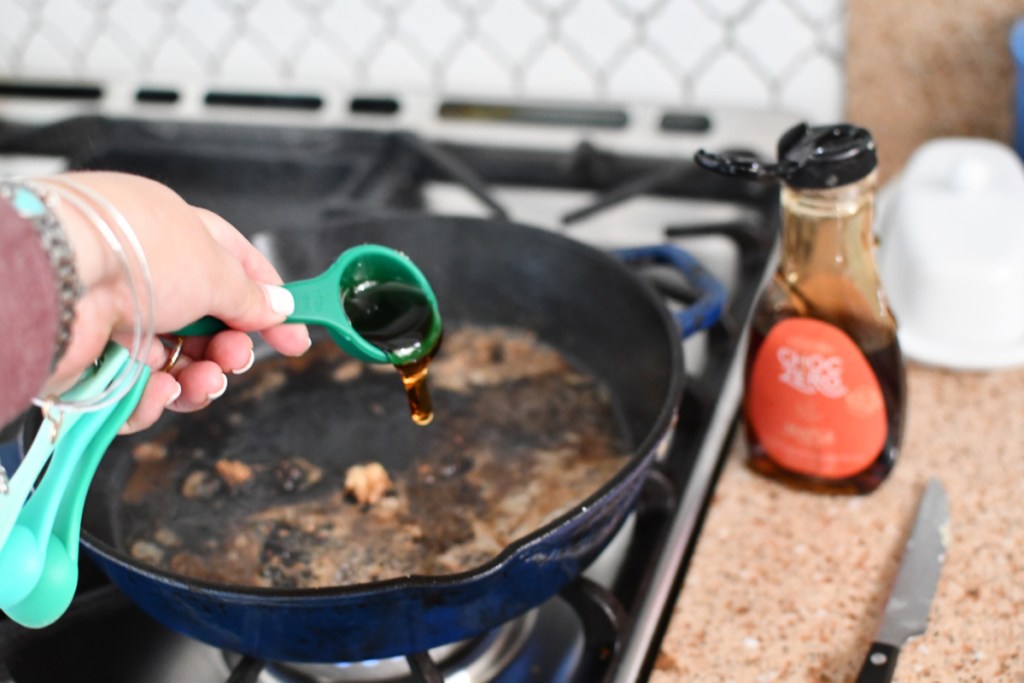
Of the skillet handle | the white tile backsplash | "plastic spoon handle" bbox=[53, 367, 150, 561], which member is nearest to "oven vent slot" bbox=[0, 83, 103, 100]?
the white tile backsplash

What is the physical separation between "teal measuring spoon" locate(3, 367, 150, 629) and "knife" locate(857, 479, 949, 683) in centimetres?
43

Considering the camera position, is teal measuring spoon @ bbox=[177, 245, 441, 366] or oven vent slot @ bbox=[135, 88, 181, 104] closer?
teal measuring spoon @ bbox=[177, 245, 441, 366]

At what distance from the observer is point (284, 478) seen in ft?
2.61

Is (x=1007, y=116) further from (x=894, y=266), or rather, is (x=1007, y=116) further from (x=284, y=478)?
(x=284, y=478)

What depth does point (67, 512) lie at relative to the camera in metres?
0.48

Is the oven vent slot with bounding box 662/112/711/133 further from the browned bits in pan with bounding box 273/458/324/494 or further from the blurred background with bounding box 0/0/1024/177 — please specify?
the browned bits in pan with bounding box 273/458/324/494

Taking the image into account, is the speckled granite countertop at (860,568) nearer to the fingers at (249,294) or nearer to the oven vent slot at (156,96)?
the fingers at (249,294)

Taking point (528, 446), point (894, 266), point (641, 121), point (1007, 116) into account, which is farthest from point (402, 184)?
point (1007, 116)

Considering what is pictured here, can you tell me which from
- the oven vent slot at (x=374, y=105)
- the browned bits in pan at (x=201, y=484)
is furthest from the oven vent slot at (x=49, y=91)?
the browned bits in pan at (x=201, y=484)

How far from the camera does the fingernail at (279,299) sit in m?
0.54

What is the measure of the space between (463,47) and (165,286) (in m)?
0.77

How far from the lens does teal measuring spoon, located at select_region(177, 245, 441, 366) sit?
578 mm

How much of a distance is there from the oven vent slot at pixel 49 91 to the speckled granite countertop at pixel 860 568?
975mm

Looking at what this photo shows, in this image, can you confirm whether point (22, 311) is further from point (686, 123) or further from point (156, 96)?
point (156, 96)
